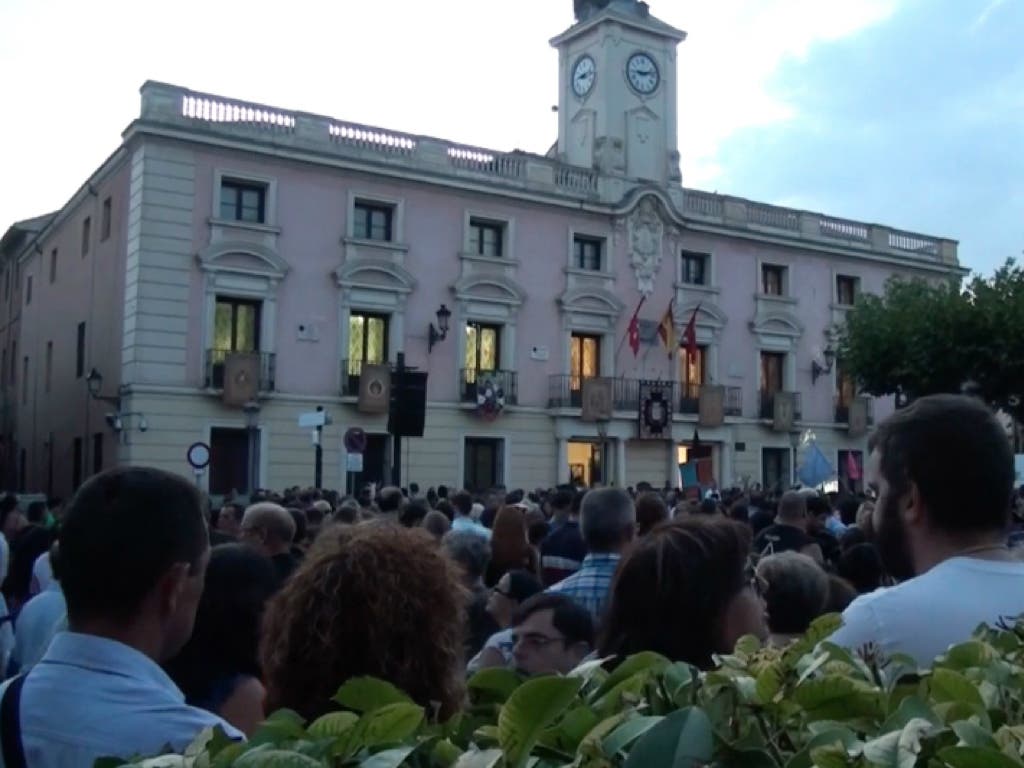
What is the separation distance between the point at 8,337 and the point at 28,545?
113ft

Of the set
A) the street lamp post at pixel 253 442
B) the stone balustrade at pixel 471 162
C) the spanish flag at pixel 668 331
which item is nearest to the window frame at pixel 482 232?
the stone balustrade at pixel 471 162

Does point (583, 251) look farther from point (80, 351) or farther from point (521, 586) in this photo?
point (521, 586)

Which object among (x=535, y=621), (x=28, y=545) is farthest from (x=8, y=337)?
(x=535, y=621)

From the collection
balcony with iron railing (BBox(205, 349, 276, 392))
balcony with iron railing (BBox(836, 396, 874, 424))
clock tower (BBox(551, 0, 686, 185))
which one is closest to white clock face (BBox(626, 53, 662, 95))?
clock tower (BBox(551, 0, 686, 185))

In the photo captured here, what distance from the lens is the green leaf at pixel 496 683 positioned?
1.64 meters

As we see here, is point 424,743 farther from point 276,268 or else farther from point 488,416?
point 488,416

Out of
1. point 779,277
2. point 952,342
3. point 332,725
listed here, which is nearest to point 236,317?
point 952,342

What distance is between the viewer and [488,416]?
28000 millimetres

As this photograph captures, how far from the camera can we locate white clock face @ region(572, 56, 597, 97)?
107 feet

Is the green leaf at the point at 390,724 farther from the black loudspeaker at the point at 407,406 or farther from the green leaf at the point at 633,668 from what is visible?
A: the black loudspeaker at the point at 407,406

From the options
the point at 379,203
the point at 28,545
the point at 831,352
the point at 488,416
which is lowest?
the point at 28,545

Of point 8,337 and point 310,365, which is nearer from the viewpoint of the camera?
point 310,365

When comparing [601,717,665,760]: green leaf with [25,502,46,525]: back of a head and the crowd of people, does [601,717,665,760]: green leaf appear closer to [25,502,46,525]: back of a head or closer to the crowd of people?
the crowd of people

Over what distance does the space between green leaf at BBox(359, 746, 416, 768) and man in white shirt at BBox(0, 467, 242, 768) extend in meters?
0.95
